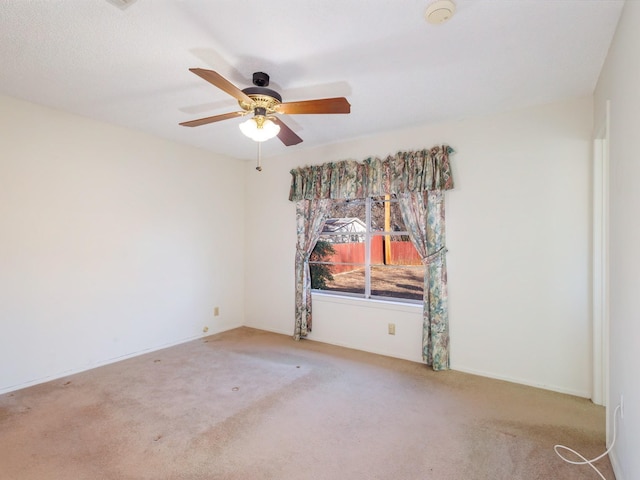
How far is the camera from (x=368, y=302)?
3.89 metres

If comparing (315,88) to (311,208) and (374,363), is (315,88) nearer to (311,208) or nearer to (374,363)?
(311,208)

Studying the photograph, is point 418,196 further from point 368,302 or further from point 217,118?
point 217,118

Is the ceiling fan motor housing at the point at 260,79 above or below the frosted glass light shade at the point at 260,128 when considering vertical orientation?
above

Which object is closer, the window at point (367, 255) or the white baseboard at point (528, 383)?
the white baseboard at point (528, 383)

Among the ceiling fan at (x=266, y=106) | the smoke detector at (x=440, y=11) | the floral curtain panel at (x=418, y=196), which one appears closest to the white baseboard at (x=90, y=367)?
the floral curtain panel at (x=418, y=196)

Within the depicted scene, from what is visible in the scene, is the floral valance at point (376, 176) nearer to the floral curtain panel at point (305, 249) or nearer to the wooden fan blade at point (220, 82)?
the floral curtain panel at point (305, 249)

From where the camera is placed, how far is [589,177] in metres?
2.71

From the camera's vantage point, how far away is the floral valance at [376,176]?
337 centimetres

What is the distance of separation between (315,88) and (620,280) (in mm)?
2319

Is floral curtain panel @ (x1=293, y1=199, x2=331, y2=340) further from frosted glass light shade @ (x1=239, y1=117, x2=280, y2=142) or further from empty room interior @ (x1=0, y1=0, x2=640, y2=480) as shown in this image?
frosted glass light shade @ (x1=239, y1=117, x2=280, y2=142)

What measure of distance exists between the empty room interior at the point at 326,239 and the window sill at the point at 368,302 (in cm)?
4

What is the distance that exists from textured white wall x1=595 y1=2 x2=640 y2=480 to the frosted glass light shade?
195 cm

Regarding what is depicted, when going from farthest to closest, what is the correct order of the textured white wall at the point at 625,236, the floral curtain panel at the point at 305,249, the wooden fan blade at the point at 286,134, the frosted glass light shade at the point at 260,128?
the floral curtain panel at the point at 305,249 < the wooden fan blade at the point at 286,134 < the frosted glass light shade at the point at 260,128 < the textured white wall at the point at 625,236

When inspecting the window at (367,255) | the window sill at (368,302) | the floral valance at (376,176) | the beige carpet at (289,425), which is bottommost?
the beige carpet at (289,425)
